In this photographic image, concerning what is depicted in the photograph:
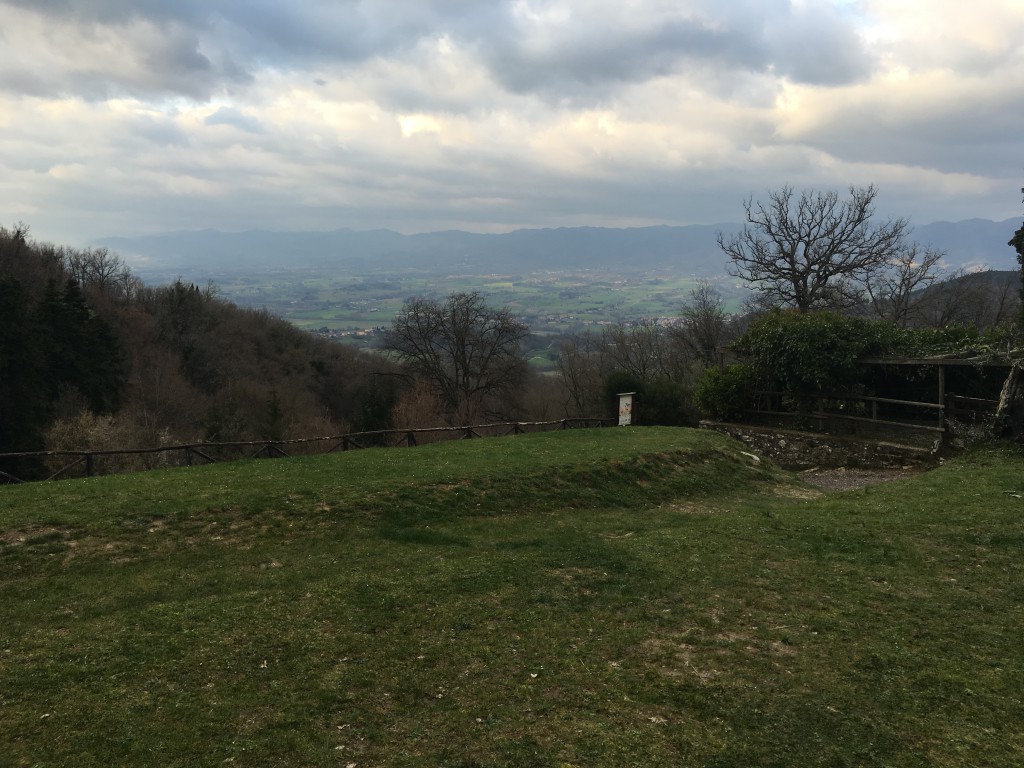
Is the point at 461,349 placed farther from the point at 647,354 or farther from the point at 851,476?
the point at 851,476

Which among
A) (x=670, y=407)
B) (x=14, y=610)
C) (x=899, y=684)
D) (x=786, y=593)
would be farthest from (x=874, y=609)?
(x=670, y=407)

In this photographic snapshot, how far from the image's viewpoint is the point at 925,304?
45562mm

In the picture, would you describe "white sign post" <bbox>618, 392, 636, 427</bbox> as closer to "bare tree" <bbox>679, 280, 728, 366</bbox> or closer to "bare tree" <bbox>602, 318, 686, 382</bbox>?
"bare tree" <bbox>679, 280, 728, 366</bbox>

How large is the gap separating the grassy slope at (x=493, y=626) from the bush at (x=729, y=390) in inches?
459

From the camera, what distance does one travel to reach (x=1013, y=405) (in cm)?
1750

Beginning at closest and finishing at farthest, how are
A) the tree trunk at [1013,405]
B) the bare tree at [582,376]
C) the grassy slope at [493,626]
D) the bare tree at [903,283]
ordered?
the grassy slope at [493,626]
the tree trunk at [1013,405]
the bare tree at [903,283]
the bare tree at [582,376]

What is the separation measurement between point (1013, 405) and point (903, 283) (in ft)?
106

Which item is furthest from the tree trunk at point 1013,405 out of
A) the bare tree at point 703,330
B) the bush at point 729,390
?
the bare tree at point 703,330

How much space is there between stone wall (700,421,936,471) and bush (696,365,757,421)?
949 mm

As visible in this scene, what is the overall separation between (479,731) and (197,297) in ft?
265

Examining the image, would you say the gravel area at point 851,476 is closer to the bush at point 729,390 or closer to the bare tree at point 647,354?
the bush at point 729,390

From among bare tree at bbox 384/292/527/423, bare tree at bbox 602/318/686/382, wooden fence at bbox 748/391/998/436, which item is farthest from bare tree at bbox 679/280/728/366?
wooden fence at bbox 748/391/998/436

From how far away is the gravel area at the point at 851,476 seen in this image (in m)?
18.6

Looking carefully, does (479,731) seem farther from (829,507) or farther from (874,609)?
(829,507)
